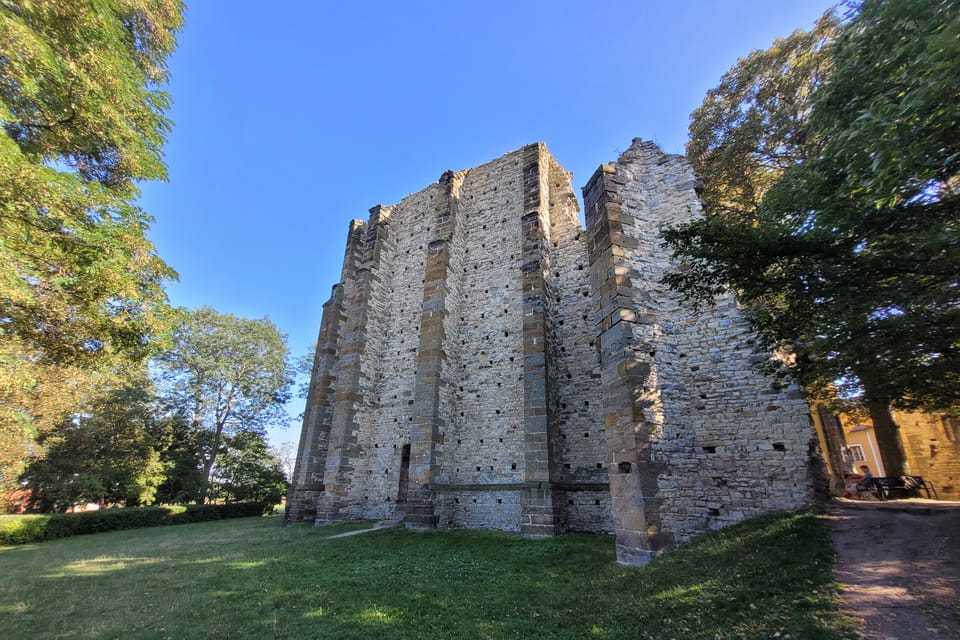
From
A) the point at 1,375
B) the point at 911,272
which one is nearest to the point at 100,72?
the point at 1,375

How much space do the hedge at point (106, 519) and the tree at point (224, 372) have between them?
10.2ft

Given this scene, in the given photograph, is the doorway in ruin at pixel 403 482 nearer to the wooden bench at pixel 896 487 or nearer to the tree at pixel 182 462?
the wooden bench at pixel 896 487

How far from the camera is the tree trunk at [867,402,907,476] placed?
10750mm

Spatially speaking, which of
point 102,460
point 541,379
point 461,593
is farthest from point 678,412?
point 102,460

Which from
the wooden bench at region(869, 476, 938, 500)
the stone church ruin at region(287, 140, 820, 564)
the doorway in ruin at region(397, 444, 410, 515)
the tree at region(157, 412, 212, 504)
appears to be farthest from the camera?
the tree at region(157, 412, 212, 504)

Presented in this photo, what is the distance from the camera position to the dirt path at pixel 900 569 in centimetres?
340

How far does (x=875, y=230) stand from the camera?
5.01 m

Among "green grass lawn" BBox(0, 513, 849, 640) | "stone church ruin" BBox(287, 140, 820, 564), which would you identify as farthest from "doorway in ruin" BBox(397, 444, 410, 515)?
"green grass lawn" BBox(0, 513, 849, 640)

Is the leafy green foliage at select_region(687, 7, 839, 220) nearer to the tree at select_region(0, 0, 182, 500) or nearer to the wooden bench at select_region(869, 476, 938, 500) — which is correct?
the wooden bench at select_region(869, 476, 938, 500)

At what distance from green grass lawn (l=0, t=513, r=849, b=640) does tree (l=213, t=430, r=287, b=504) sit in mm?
17918

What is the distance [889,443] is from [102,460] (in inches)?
1329

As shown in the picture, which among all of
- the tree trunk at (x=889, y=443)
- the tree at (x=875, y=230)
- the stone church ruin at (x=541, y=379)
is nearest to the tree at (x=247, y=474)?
the stone church ruin at (x=541, y=379)

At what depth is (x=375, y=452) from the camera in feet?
48.7

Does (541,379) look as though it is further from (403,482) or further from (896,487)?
(896,487)
